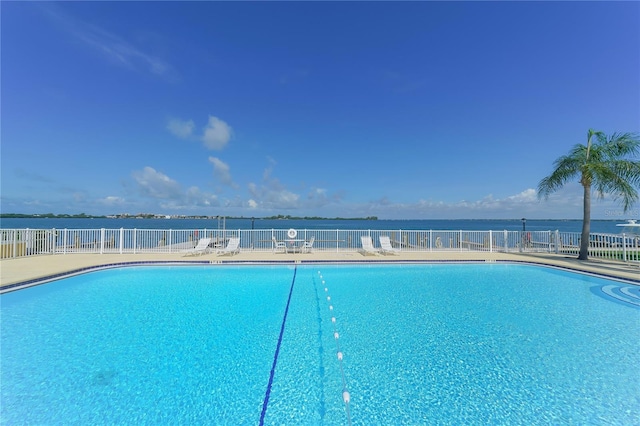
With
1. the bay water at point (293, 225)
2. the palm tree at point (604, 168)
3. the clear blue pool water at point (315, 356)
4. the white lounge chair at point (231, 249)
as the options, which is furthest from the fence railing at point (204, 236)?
the bay water at point (293, 225)

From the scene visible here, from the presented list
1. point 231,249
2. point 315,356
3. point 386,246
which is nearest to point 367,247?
point 386,246

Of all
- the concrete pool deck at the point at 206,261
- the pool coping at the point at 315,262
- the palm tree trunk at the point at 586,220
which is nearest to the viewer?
the concrete pool deck at the point at 206,261

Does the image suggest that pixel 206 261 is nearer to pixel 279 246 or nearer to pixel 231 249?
pixel 231 249

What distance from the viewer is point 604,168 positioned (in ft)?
32.5

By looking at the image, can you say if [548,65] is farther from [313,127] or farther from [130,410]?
[130,410]

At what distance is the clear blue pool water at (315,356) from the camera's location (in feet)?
8.99

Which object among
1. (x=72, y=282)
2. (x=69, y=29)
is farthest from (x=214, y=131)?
(x=72, y=282)

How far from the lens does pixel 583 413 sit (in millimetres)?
2689

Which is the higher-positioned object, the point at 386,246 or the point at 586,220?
the point at 586,220

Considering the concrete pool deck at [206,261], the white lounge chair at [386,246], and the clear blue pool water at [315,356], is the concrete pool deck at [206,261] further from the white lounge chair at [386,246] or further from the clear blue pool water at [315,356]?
the white lounge chair at [386,246]

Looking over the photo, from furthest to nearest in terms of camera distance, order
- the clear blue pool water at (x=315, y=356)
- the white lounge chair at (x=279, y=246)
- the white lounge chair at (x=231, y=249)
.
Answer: the white lounge chair at (x=279, y=246) < the white lounge chair at (x=231, y=249) < the clear blue pool water at (x=315, y=356)

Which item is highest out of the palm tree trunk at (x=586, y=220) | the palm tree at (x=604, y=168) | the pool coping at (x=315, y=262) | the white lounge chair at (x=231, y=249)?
the palm tree at (x=604, y=168)

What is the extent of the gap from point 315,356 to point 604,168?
12.5 meters

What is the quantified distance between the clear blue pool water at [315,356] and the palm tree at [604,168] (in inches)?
216
